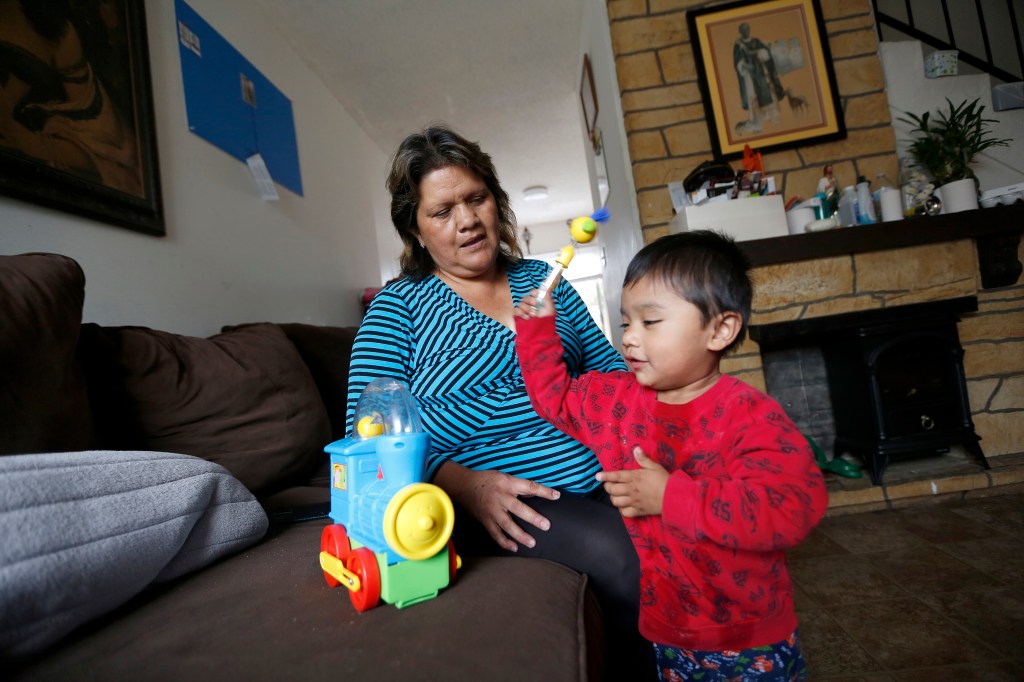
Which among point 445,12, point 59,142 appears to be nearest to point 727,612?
point 59,142

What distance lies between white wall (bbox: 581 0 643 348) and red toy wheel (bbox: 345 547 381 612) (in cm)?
189

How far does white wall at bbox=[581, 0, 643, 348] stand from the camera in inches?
105

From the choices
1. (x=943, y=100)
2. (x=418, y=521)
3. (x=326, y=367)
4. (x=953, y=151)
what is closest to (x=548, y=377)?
(x=418, y=521)

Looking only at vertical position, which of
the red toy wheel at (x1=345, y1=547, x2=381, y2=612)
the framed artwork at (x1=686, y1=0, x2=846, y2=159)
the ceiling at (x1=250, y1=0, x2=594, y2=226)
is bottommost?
the red toy wheel at (x1=345, y1=547, x2=381, y2=612)

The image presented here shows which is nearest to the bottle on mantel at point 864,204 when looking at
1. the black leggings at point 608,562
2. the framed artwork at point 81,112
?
the black leggings at point 608,562

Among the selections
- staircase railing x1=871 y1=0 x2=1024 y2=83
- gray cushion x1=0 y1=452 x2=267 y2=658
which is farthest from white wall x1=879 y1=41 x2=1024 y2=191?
gray cushion x1=0 y1=452 x2=267 y2=658

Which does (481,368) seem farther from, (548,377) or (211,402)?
(211,402)

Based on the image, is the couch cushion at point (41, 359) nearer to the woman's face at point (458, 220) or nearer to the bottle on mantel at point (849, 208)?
the woman's face at point (458, 220)

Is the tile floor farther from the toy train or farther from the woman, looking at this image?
the toy train

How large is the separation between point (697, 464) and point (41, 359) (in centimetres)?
96

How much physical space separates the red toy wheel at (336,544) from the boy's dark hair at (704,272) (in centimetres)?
58

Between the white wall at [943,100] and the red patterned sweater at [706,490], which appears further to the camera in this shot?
the white wall at [943,100]

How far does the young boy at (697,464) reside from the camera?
2.30 feet

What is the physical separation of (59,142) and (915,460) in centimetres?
313
